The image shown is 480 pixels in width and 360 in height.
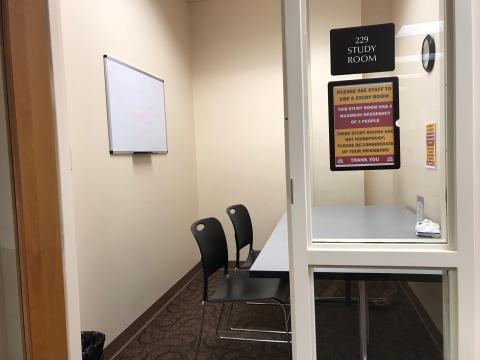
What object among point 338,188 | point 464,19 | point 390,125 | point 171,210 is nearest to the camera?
point 464,19

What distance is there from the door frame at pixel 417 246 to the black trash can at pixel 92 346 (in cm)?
118

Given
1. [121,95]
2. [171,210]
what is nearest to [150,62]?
[121,95]

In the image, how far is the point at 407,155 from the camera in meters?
1.17

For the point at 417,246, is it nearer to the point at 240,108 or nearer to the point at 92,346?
the point at 92,346

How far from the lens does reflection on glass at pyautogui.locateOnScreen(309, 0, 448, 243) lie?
1132 mm

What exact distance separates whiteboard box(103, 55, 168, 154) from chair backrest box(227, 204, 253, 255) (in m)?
0.88

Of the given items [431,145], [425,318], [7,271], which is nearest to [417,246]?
[431,145]

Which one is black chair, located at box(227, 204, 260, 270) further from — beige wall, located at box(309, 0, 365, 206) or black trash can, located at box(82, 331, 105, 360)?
beige wall, located at box(309, 0, 365, 206)

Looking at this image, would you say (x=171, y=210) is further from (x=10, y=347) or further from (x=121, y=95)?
(x=10, y=347)

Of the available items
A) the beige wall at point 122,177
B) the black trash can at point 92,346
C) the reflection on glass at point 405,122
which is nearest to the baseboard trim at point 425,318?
the reflection on glass at point 405,122

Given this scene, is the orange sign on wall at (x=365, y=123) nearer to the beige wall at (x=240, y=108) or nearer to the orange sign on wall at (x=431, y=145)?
the orange sign on wall at (x=431, y=145)

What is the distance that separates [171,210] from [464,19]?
294 centimetres

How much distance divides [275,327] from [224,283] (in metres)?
0.68

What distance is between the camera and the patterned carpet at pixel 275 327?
2133 millimetres
